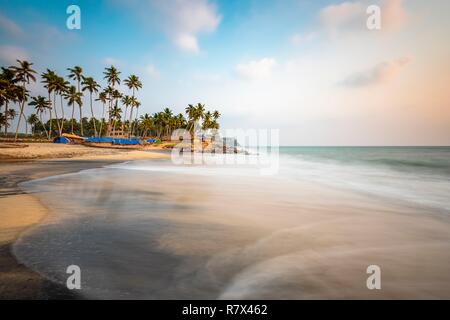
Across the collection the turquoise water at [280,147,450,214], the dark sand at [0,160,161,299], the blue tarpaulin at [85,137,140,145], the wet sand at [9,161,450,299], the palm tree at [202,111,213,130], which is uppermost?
the palm tree at [202,111,213,130]

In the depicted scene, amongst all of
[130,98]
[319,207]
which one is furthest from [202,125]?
[319,207]

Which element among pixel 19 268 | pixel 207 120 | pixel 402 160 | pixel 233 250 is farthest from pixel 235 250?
pixel 207 120

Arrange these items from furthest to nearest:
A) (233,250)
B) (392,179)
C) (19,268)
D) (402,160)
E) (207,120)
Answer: (207,120)
(402,160)
(392,179)
(233,250)
(19,268)

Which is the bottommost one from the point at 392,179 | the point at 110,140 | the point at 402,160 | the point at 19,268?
the point at 392,179

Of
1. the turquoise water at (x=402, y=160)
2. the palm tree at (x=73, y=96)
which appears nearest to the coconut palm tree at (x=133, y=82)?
the palm tree at (x=73, y=96)

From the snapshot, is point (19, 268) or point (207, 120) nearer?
point (19, 268)

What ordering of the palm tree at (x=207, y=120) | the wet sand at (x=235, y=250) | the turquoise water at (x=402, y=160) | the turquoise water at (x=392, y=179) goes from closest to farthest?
1. the wet sand at (x=235, y=250)
2. the turquoise water at (x=392, y=179)
3. the turquoise water at (x=402, y=160)
4. the palm tree at (x=207, y=120)

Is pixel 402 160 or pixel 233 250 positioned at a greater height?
pixel 233 250

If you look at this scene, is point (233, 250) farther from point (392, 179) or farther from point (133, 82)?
point (133, 82)

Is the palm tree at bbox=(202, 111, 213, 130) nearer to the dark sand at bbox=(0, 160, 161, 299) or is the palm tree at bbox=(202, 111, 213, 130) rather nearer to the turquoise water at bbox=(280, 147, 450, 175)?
the turquoise water at bbox=(280, 147, 450, 175)

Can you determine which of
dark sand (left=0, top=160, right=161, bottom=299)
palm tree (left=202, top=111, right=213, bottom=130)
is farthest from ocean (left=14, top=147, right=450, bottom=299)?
palm tree (left=202, top=111, right=213, bottom=130)

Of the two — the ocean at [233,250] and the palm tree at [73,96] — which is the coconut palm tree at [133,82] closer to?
the palm tree at [73,96]
